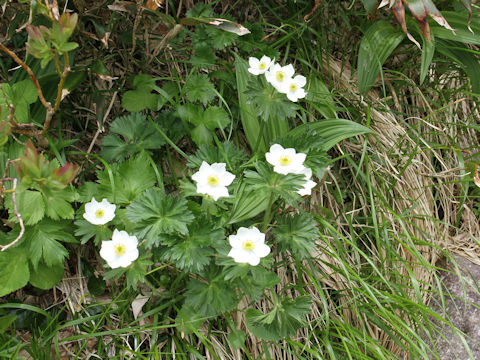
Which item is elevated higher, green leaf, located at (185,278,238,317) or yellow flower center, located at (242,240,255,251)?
yellow flower center, located at (242,240,255,251)

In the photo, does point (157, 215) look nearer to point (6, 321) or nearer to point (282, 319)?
point (282, 319)

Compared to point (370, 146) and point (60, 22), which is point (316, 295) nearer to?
point (370, 146)

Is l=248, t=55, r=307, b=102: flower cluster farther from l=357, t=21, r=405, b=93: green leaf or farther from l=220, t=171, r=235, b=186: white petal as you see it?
l=357, t=21, r=405, b=93: green leaf

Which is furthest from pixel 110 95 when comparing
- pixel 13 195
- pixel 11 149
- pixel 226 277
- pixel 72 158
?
pixel 226 277

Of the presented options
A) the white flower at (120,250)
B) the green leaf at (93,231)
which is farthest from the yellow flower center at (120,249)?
the green leaf at (93,231)

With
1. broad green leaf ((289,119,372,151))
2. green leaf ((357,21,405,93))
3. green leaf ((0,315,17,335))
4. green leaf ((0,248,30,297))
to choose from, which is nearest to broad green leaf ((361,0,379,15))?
green leaf ((357,21,405,93))

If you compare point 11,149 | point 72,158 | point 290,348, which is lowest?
point 290,348

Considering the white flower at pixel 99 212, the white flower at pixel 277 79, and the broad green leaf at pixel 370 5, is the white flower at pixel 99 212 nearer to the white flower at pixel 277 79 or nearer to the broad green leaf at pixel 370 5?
the white flower at pixel 277 79
